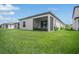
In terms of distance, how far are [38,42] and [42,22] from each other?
0.25 m

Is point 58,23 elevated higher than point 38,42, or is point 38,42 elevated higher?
point 58,23

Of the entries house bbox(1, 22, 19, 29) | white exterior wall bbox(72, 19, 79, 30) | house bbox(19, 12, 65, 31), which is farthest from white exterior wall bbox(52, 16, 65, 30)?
house bbox(1, 22, 19, 29)

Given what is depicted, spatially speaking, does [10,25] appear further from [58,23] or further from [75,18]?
[75,18]

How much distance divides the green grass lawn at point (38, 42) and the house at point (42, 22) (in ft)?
0.24

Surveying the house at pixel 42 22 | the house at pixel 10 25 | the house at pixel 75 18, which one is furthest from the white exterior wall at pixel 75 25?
the house at pixel 10 25

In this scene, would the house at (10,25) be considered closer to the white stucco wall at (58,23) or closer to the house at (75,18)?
the white stucco wall at (58,23)

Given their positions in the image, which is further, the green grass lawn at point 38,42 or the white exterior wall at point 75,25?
the white exterior wall at point 75,25

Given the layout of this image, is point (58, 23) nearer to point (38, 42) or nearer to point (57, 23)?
point (57, 23)

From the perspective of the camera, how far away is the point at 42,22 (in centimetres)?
262

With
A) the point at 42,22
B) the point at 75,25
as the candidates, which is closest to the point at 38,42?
the point at 42,22

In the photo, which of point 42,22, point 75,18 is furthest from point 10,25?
point 75,18

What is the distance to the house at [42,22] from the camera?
263 centimetres
